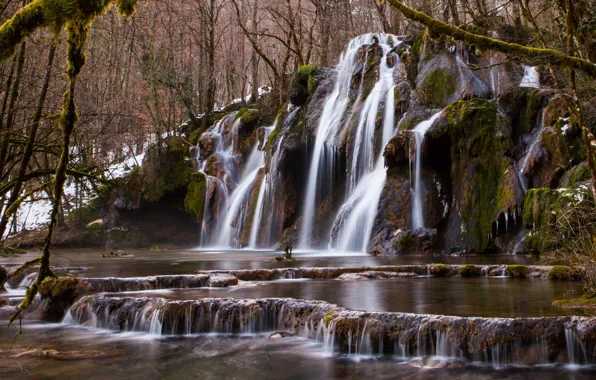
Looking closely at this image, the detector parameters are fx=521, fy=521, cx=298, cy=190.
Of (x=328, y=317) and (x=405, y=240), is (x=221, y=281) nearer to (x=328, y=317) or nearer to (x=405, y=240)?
(x=328, y=317)

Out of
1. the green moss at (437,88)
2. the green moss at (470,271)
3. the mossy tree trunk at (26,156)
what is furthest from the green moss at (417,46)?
the mossy tree trunk at (26,156)

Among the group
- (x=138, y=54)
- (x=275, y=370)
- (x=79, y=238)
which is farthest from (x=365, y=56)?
(x=275, y=370)

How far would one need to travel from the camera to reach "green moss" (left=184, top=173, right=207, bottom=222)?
27.5 meters

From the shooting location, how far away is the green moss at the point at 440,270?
430 inches

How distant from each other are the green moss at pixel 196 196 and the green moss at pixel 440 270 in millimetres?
18066

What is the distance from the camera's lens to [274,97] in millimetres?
30375

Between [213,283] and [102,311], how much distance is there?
2.36 meters

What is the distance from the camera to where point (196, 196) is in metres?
27.7

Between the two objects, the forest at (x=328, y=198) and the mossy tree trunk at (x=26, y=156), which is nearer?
the mossy tree trunk at (x=26, y=156)

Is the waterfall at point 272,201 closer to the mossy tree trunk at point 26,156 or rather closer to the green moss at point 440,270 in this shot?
the green moss at point 440,270

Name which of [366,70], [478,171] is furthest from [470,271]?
[366,70]

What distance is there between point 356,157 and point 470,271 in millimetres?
10011

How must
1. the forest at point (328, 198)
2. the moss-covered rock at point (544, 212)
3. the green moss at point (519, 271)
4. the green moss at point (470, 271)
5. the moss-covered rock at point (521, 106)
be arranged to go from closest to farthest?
the forest at point (328, 198), the green moss at point (519, 271), the green moss at point (470, 271), the moss-covered rock at point (544, 212), the moss-covered rock at point (521, 106)

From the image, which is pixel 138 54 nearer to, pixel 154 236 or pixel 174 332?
pixel 154 236
